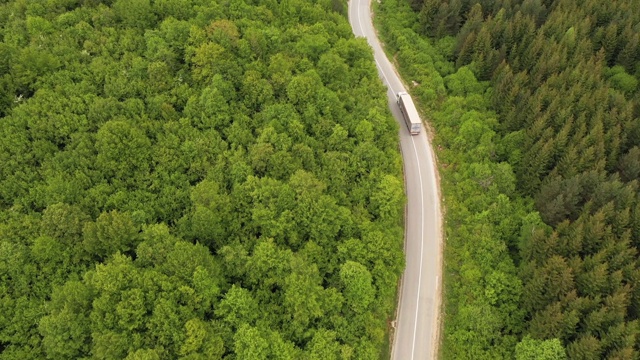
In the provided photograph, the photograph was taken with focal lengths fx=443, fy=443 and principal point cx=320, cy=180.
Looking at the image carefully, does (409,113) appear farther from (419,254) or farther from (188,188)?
(188,188)

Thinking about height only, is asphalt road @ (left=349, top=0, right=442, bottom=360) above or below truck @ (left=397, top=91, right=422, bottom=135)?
below

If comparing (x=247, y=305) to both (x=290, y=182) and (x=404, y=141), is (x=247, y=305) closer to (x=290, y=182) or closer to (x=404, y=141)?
(x=290, y=182)

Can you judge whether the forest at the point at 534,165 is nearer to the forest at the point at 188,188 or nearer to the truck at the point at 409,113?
the truck at the point at 409,113

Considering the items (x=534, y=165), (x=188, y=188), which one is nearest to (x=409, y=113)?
(x=534, y=165)

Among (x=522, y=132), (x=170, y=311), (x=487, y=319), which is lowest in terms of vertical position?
(x=487, y=319)

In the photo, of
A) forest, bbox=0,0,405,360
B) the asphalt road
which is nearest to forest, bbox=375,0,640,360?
the asphalt road

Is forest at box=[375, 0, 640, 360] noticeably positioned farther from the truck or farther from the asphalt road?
the truck

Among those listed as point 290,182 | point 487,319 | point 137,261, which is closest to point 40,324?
point 137,261
